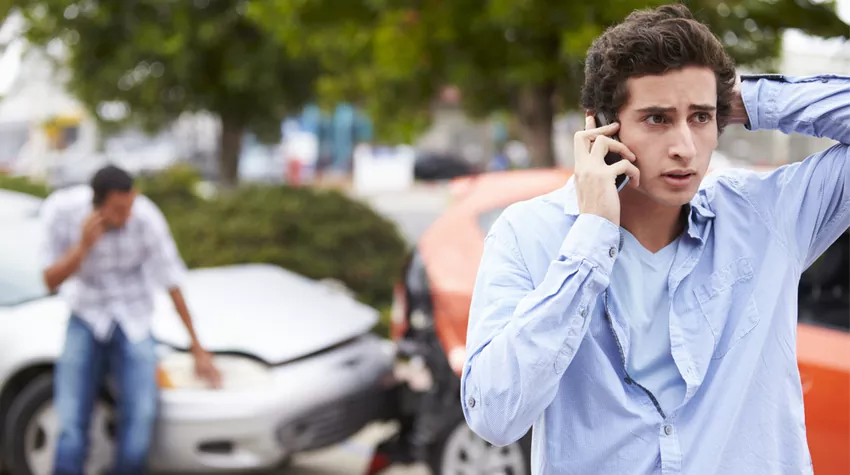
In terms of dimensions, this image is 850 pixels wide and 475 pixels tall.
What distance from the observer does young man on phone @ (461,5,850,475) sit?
1740mm

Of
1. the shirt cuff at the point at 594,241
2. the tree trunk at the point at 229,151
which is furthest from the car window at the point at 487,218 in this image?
the tree trunk at the point at 229,151

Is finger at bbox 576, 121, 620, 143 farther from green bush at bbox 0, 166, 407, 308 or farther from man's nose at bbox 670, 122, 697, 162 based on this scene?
green bush at bbox 0, 166, 407, 308

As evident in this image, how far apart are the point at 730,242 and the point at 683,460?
1.40 ft

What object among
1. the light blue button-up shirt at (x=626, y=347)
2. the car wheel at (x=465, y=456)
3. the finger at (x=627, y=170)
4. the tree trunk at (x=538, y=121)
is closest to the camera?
the light blue button-up shirt at (x=626, y=347)

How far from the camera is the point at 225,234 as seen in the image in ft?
29.3

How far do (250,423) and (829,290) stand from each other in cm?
262

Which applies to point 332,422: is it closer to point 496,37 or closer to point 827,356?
point 827,356

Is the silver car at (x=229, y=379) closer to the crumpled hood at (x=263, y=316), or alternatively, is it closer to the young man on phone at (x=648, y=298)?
the crumpled hood at (x=263, y=316)

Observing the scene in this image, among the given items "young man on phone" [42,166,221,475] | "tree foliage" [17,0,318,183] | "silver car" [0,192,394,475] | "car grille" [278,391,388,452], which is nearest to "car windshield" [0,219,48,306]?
"silver car" [0,192,394,475]

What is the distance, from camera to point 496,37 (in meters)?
8.02

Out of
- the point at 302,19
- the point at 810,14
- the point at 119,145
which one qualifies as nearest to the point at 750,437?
the point at 810,14

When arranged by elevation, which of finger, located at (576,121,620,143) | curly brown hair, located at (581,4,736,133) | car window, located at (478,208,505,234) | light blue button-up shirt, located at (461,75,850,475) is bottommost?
car window, located at (478,208,505,234)

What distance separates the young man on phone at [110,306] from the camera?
15.7 ft

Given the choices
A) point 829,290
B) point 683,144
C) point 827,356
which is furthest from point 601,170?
point 829,290
